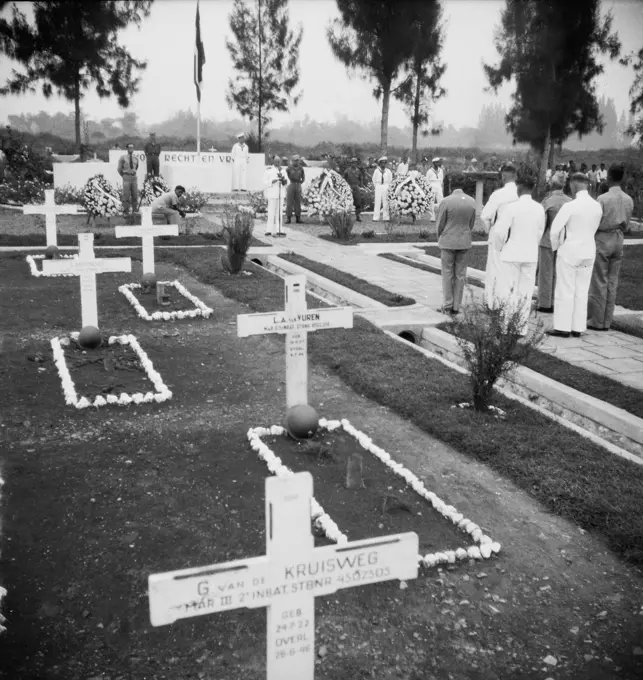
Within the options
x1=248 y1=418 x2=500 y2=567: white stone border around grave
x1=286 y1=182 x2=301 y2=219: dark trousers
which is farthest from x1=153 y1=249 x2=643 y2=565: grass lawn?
x1=286 y1=182 x2=301 y2=219: dark trousers

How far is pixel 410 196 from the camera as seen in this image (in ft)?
72.3

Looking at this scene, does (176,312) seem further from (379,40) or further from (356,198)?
(379,40)

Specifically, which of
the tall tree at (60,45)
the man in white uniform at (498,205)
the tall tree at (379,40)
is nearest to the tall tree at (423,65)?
the tall tree at (379,40)

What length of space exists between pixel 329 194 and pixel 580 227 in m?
12.9

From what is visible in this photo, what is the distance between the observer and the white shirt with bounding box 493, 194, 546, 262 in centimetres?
916

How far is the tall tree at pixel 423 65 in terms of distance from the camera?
45.6 m

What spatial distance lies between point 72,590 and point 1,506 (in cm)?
116

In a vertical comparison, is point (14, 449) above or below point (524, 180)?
below

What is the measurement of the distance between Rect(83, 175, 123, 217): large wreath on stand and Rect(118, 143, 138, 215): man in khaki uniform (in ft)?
2.51

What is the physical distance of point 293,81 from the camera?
49.9m

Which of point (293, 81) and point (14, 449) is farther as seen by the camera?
point (293, 81)

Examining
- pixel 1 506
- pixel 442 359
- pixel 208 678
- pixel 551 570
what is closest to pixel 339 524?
pixel 551 570

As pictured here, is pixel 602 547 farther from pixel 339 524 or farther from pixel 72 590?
pixel 72 590

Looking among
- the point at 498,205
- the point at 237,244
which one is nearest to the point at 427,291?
the point at 498,205
